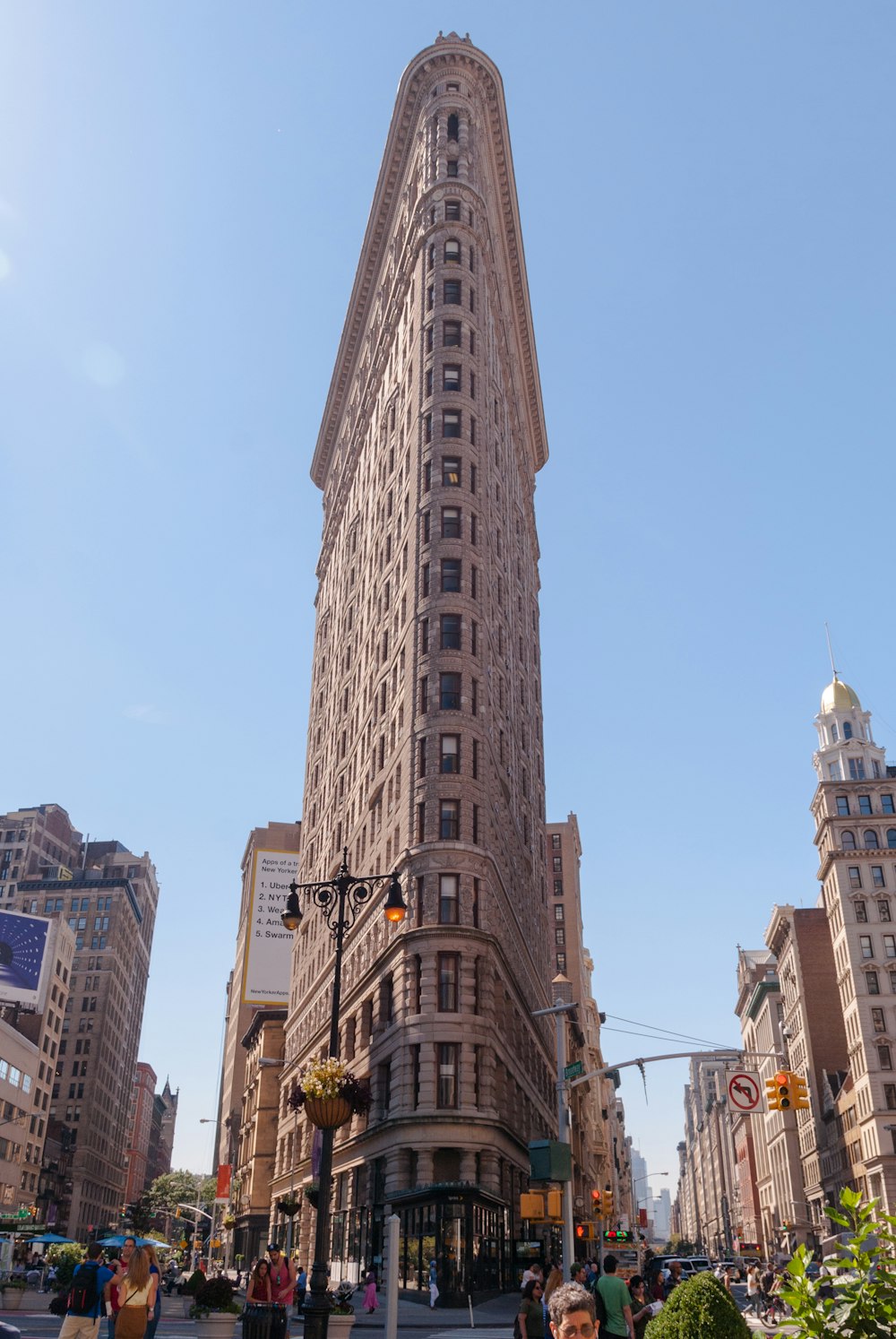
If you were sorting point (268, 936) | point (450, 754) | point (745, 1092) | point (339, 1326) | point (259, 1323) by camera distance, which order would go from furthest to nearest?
point (268, 936) → point (450, 754) → point (745, 1092) → point (339, 1326) → point (259, 1323)

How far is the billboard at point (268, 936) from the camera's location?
3533 inches

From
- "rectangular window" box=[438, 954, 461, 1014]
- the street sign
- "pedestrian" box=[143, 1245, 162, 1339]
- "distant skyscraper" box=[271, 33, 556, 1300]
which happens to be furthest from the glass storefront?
"pedestrian" box=[143, 1245, 162, 1339]

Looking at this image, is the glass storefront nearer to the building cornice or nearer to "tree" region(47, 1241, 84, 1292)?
"tree" region(47, 1241, 84, 1292)

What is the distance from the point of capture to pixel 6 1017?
116m

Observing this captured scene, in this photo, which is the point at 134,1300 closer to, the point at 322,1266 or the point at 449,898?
the point at 322,1266

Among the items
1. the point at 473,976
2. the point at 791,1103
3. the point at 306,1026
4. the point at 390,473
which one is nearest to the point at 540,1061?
the point at 306,1026

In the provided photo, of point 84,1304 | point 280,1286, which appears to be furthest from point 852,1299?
point 280,1286

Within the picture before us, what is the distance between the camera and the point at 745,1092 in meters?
28.0

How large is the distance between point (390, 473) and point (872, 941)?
2813 inches

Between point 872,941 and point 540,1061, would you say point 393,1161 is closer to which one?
point 540,1061

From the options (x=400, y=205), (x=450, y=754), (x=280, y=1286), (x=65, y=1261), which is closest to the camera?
(x=280, y=1286)

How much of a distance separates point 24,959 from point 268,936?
25.9m

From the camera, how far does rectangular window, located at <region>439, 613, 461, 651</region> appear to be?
57375 millimetres

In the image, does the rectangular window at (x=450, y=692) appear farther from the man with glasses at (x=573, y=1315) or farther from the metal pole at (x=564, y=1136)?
the man with glasses at (x=573, y=1315)
